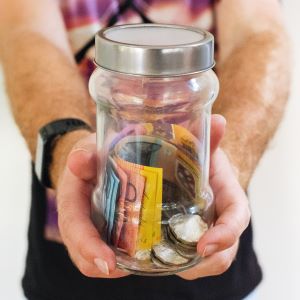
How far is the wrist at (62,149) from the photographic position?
65 cm

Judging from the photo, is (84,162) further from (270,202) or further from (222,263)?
(270,202)

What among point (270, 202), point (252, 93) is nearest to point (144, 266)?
point (252, 93)

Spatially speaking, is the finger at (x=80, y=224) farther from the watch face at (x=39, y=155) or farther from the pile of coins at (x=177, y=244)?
the watch face at (x=39, y=155)

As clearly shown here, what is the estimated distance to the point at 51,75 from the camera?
2.57 feet

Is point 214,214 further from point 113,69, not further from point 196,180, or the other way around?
point 113,69

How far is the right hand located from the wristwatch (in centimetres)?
13

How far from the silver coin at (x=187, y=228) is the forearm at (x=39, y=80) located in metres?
0.30

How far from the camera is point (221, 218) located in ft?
1.53

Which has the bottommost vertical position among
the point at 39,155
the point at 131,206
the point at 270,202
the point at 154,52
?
the point at 270,202

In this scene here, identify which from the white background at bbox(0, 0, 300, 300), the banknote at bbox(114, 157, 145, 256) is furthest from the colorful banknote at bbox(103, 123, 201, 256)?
the white background at bbox(0, 0, 300, 300)

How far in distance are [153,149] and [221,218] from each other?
83 mm

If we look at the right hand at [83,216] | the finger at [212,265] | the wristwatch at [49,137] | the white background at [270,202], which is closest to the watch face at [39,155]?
the wristwatch at [49,137]

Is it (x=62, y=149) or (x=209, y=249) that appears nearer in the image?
(x=209, y=249)

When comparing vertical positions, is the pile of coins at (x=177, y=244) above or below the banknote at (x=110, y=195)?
below
